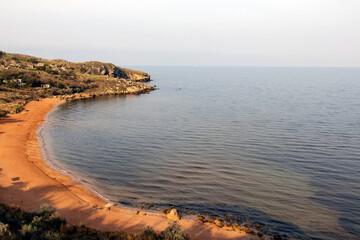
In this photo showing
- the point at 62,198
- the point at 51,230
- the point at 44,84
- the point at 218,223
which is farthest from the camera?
the point at 44,84

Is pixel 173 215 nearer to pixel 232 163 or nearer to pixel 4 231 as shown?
pixel 4 231

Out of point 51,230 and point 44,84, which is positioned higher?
point 44,84

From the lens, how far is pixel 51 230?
13.2 m

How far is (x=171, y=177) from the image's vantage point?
78.9 ft

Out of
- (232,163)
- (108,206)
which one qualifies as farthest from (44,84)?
(108,206)

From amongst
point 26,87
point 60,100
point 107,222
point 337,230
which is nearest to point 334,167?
point 337,230

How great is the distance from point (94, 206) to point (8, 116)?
40.5 meters

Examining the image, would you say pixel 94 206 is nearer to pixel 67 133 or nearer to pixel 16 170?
pixel 16 170

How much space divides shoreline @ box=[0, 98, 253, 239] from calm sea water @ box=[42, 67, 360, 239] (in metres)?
1.76

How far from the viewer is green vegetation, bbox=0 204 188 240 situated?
12.2 metres

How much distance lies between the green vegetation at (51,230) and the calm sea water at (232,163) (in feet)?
16.6

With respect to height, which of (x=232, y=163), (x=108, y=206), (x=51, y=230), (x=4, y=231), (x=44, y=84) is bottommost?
(x=108, y=206)

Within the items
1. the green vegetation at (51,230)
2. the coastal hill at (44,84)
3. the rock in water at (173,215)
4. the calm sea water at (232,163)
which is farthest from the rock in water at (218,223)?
the coastal hill at (44,84)

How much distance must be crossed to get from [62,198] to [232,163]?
1770 cm
